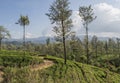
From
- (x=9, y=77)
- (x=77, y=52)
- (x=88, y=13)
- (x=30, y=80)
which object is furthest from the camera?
(x=77, y=52)

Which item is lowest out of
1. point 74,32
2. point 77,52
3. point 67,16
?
point 77,52

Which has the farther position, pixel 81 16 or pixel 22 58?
pixel 81 16

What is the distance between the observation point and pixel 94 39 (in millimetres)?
137750

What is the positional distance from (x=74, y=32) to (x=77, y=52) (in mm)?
54172

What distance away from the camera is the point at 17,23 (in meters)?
61.5

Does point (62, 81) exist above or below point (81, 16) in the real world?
below

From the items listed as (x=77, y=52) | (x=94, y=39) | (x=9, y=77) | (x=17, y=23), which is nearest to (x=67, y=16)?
(x=17, y=23)

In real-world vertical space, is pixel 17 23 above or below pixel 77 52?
above

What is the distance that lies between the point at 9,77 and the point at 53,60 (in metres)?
40.5

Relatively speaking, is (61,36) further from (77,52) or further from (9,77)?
(77,52)

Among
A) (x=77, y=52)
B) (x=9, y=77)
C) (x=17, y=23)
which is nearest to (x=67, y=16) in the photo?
(x=17, y=23)

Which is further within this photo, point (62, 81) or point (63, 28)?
point (63, 28)

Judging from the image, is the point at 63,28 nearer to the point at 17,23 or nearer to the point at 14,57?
the point at 14,57

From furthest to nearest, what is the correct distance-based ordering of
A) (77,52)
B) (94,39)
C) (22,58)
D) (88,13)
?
(94,39) → (77,52) → (88,13) → (22,58)
